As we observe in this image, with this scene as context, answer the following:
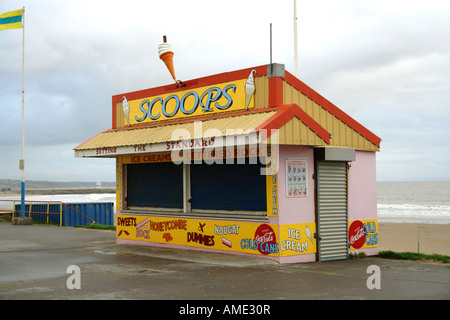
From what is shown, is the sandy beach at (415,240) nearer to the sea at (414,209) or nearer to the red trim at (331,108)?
the red trim at (331,108)

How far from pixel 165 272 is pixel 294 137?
426cm

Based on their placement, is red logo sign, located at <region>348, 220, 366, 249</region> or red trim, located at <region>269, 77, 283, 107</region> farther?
red logo sign, located at <region>348, 220, 366, 249</region>

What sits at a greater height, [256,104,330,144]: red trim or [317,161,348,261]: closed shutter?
[256,104,330,144]: red trim

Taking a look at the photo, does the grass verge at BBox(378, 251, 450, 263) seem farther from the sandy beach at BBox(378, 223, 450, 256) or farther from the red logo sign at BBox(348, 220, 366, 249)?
the sandy beach at BBox(378, 223, 450, 256)

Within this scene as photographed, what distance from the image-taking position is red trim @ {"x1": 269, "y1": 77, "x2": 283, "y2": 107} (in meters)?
12.4

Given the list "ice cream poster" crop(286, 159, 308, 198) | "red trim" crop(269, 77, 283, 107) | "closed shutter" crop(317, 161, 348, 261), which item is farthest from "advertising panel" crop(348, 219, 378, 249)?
"red trim" crop(269, 77, 283, 107)

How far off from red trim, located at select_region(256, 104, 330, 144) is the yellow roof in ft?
0.82

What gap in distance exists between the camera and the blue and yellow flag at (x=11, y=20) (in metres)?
23.8

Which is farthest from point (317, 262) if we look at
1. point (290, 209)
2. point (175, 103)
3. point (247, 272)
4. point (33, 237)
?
point (33, 237)

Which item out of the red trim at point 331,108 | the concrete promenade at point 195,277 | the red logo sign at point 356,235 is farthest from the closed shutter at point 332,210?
the red trim at point 331,108

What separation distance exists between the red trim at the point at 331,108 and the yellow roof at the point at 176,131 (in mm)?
1338

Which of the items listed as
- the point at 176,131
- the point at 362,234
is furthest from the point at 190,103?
the point at 362,234

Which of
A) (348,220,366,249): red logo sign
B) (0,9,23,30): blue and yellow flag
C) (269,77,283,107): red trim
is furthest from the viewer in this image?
(0,9,23,30): blue and yellow flag

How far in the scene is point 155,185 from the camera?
15.9 meters
